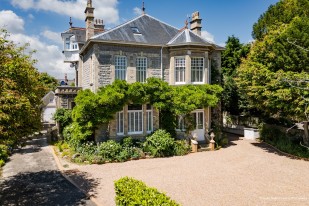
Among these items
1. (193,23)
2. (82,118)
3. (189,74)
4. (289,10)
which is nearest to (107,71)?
(82,118)

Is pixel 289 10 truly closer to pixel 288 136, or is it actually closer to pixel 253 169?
pixel 288 136

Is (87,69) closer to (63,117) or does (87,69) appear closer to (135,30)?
(63,117)

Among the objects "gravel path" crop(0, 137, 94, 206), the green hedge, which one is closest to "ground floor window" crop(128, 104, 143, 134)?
"gravel path" crop(0, 137, 94, 206)

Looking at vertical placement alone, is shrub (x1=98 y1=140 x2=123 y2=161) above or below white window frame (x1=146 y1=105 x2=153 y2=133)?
below

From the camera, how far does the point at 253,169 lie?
13555 mm

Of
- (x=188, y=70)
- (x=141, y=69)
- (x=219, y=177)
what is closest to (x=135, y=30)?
(x=141, y=69)

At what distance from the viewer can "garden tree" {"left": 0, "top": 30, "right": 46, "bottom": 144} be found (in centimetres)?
738

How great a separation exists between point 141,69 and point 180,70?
3.22 meters

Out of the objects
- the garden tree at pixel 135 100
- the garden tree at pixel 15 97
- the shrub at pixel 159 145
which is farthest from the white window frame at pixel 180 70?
the garden tree at pixel 15 97

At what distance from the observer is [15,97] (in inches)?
291

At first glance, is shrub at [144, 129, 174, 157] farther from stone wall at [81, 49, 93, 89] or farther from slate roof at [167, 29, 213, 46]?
slate roof at [167, 29, 213, 46]

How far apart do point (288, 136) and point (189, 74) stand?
30.8ft

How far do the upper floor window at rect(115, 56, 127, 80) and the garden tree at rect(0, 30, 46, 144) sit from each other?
30.6ft

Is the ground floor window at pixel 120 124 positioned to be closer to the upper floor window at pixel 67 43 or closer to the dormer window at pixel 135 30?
the dormer window at pixel 135 30
